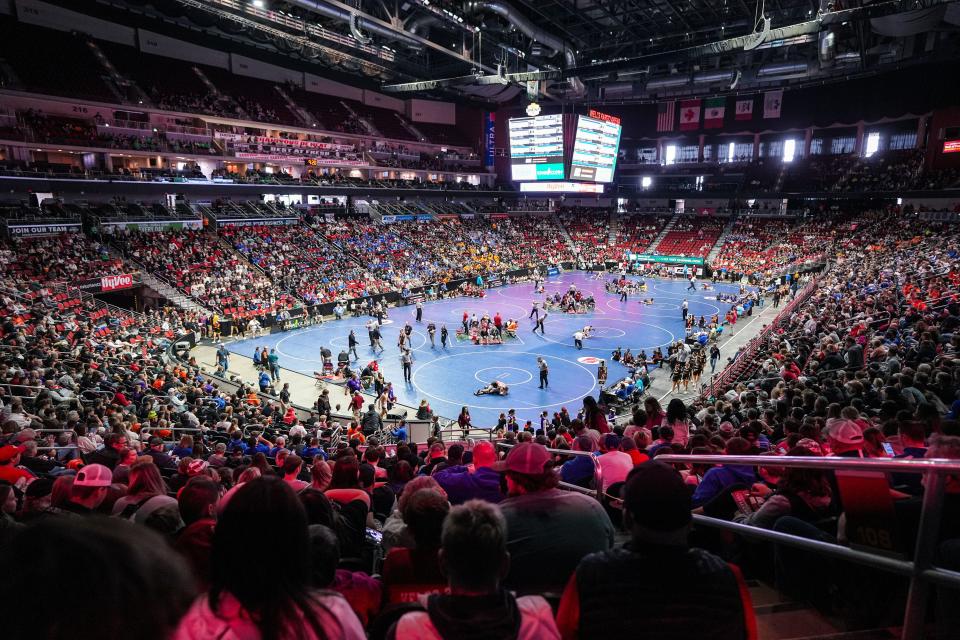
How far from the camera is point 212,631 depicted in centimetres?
180

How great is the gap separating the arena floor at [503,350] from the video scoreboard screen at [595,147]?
38.2ft

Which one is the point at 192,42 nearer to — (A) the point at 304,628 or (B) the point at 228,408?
(B) the point at 228,408

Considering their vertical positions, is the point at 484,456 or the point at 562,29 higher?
the point at 562,29

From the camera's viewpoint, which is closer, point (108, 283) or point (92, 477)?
point (92, 477)

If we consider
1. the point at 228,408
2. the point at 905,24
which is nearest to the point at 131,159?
the point at 228,408

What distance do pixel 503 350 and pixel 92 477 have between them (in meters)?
24.1

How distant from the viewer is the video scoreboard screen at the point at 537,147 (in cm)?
4456

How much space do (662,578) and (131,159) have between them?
158ft

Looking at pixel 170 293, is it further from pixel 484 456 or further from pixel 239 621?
pixel 239 621

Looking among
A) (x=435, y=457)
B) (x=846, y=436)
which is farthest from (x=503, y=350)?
(x=846, y=436)

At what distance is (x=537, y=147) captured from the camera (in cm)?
4569

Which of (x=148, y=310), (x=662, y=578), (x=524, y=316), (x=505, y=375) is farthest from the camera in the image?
(x=524, y=316)

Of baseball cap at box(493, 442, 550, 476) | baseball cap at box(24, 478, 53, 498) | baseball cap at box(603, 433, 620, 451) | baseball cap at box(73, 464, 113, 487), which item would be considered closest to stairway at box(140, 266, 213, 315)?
baseball cap at box(24, 478, 53, 498)

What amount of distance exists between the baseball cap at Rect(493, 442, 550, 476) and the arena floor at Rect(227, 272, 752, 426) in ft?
52.0
